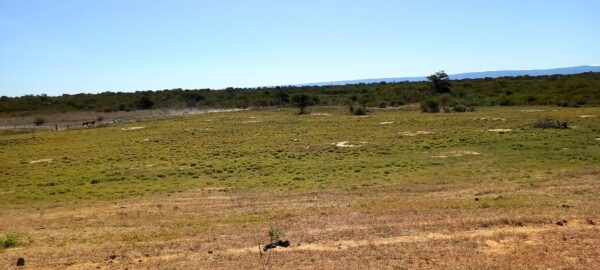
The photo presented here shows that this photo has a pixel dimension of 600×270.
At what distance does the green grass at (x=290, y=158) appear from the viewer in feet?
72.7

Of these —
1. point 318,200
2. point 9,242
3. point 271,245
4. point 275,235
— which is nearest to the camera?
point 271,245

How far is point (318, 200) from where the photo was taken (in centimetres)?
1766

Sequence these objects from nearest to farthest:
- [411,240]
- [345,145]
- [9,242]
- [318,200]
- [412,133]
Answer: [411,240]
[9,242]
[318,200]
[345,145]
[412,133]

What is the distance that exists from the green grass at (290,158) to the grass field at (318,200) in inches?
5.0

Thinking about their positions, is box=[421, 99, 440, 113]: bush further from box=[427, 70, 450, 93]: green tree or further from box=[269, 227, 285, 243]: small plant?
box=[269, 227, 285, 243]: small plant

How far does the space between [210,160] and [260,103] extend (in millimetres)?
61315

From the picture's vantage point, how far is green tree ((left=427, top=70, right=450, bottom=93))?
10004 cm

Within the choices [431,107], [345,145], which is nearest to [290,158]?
[345,145]

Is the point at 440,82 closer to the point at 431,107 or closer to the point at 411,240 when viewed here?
the point at 431,107

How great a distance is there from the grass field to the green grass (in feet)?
0.41

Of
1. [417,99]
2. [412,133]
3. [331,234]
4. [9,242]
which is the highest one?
[417,99]

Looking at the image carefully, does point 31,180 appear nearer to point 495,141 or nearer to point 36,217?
point 36,217

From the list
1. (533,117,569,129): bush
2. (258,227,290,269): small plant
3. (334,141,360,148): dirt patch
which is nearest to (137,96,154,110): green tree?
(334,141,360,148): dirt patch

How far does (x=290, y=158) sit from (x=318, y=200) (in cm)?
1310
